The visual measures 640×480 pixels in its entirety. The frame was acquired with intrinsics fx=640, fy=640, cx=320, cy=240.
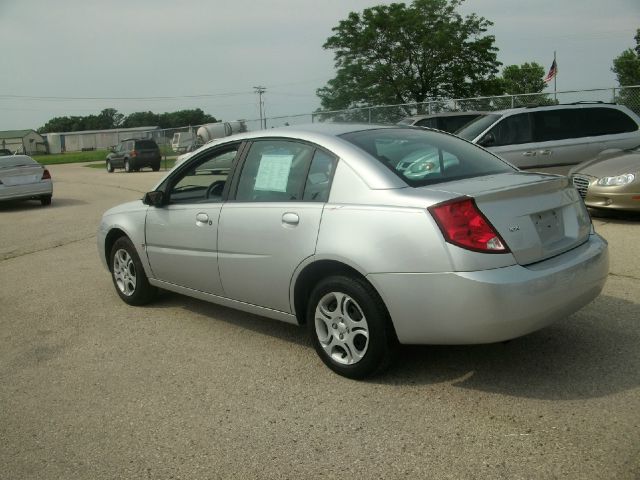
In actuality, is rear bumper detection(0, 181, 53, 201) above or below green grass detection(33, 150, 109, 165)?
below

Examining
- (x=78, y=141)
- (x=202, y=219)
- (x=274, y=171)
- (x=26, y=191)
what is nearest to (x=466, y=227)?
(x=274, y=171)

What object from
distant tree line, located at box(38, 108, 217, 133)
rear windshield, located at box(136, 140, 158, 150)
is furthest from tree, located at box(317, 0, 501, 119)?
distant tree line, located at box(38, 108, 217, 133)

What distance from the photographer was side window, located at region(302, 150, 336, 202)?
397 centimetres

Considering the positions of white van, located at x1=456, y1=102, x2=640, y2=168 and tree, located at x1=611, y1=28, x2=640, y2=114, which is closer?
white van, located at x1=456, y1=102, x2=640, y2=168

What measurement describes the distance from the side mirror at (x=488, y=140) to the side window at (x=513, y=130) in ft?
0.32

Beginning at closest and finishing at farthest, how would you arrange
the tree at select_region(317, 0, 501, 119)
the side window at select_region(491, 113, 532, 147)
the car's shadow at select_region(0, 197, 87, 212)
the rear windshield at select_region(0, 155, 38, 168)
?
the side window at select_region(491, 113, 532, 147)
the rear windshield at select_region(0, 155, 38, 168)
the car's shadow at select_region(0, 197, 87, 212)
the tree at select_region(317, 0, 501, 119)

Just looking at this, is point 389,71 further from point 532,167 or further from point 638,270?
point 638,270

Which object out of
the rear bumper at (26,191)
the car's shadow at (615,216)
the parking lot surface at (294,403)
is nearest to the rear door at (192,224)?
the parking lot surface at (294,403)

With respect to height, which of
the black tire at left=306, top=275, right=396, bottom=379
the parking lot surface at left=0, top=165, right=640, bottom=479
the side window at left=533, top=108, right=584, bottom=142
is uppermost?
the side window at left=533, top=108, right=584, bottom=142

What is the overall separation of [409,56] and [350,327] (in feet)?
136

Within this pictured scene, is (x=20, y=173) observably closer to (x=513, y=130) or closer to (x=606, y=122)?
(x=513, y=130)

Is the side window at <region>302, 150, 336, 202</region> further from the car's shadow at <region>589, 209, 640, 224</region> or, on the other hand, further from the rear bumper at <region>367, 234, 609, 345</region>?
the car's shadow at <region>589, 209, 640, 224</region>

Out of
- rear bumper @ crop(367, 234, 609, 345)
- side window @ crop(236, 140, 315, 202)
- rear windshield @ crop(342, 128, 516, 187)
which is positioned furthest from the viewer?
side window @ crop(236, 140, 315, 202)

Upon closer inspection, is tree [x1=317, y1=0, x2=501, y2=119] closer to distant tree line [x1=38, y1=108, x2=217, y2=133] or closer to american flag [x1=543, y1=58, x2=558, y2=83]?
american flag [x1=543, y1=58, x2=558, y2=83]
